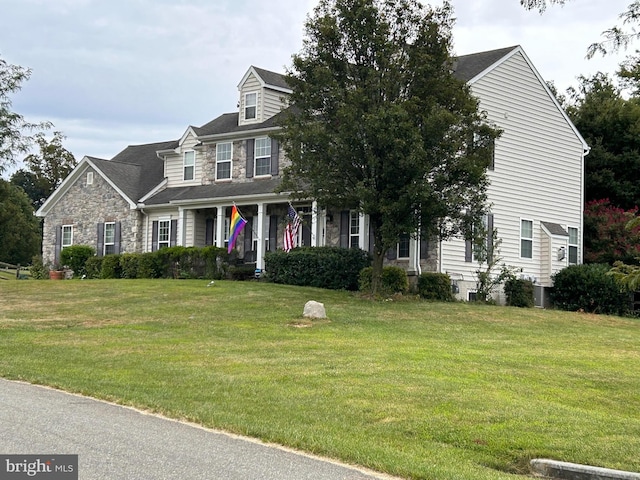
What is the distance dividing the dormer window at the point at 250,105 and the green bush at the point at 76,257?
29.9ft

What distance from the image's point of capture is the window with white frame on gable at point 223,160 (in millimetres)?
32531

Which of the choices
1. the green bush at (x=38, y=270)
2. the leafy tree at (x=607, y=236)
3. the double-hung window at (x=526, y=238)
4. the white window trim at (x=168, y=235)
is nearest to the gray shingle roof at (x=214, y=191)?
the white window trim at (x=168, y=235)

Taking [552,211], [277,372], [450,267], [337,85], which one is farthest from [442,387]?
[552,211]

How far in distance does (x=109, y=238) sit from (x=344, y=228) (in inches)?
471

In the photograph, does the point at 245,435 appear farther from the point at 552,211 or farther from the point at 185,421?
the point at 552,211

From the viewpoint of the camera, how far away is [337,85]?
2277 cm

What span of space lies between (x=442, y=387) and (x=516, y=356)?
3.71 metres

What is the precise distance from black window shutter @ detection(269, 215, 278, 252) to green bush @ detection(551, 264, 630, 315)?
1033 centimetres

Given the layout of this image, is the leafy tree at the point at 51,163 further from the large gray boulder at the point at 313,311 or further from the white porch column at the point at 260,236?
the large gray boulder at the point at 313,311

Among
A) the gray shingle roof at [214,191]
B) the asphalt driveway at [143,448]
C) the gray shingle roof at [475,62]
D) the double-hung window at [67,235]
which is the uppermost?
the gray shingle roof at [475,62]

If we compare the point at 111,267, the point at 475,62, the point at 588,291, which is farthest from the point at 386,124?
the point at 111,267

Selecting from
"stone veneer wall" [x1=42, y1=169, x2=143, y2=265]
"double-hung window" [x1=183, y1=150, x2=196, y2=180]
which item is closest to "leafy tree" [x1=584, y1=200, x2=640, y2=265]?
"double-hung window" [x1=183, y1=150, x2=196, y2=180]

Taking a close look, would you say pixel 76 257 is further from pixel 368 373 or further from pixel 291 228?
pixel 368 373

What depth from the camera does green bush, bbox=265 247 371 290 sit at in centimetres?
2645
